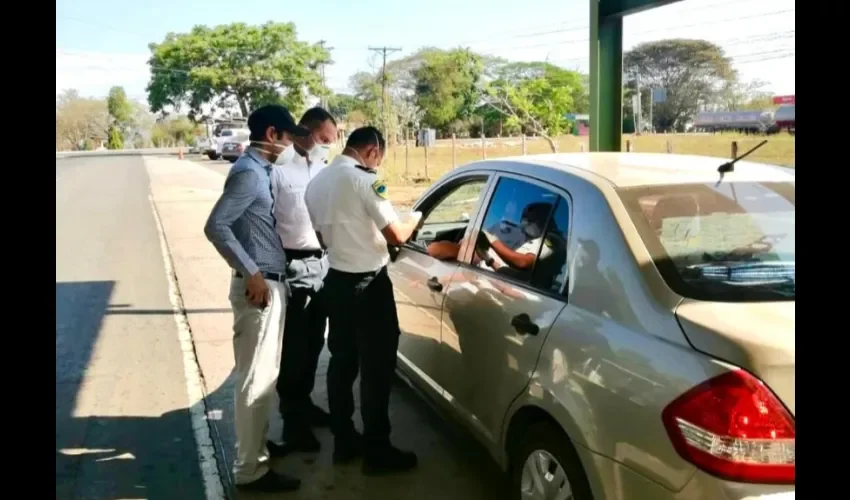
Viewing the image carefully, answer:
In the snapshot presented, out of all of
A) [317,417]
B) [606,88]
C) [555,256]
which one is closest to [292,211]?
[317,417]

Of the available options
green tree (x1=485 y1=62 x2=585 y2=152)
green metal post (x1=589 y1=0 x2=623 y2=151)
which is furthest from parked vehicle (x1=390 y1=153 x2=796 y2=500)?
green tree (x1=485 y1=62 x2=585 y2=152)

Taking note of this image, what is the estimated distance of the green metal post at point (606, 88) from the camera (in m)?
5.94

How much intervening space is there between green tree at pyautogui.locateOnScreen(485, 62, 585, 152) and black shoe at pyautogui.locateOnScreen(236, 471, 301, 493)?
1805 centimetres

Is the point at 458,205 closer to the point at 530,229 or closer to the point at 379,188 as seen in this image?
the point at 379,188

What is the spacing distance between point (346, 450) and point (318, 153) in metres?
1.69

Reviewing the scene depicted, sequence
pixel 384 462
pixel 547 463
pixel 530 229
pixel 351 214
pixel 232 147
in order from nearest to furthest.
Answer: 1. pixel 547 463
2. pixel 530 229
3. pixel 351 214
4. pixel 384 462
5. pixel 232 147

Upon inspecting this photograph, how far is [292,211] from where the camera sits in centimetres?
421

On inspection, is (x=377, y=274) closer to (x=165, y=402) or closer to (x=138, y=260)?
(x=165, y=402)

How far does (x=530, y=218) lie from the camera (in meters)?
3.37

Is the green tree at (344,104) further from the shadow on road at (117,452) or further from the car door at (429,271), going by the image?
the car door at (429,271)

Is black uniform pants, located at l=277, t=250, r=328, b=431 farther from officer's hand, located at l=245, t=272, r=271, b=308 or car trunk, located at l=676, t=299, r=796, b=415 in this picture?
car trunk, located at l=676, t=299, r=796, b=415

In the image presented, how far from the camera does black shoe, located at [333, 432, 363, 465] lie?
13.5ft

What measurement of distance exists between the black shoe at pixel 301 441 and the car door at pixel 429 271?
0.68 metres
